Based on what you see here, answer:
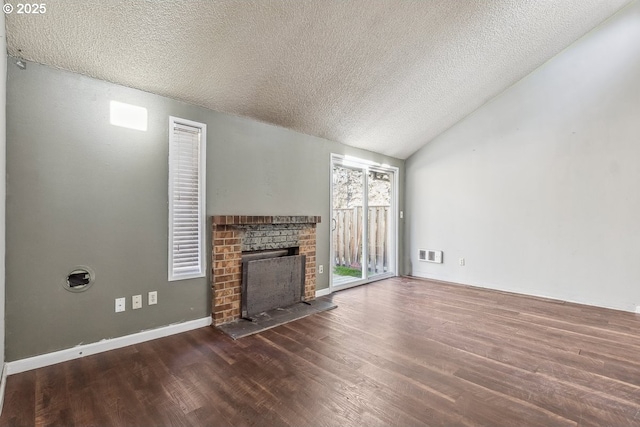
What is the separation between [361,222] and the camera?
474 cm

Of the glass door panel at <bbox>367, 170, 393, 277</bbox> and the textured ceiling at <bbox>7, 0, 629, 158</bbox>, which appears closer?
the textured ceiling at <bbox>7, 0, 629, 158</bbox>

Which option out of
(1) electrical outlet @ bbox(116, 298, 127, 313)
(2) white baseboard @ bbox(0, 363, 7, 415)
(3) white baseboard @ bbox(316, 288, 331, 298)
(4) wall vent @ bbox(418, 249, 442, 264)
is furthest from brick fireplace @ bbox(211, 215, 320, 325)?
(4) wall vent @ bbox(418, 249, 442, 264)

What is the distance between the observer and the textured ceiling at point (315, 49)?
2.01 metres

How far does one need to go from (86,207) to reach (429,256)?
4870mm

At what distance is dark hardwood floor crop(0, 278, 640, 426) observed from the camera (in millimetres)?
1580

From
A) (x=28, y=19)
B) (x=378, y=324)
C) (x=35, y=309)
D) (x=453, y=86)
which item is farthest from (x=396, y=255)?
(x=28, y=19)

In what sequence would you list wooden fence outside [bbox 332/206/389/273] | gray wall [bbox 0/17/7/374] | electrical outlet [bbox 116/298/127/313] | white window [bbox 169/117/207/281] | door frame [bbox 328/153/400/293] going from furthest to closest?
wooden fence outside [bbox 332/206/389/273]
door frame [bbox 328/153/400/293]
white window [bbox 169/117/207/281]
electrical outlet [bbox 116/298/127/313]
gray wall [bbox 0/17/7/374]

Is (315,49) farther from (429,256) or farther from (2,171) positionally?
(429,256)

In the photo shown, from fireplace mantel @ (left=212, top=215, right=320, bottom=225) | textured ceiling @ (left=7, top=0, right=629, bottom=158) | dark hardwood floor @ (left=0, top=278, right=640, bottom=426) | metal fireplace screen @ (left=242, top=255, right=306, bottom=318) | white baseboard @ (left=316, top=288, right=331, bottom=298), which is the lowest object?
dark hardwood floor @ (left=0, top=278, right=640, bottom=426)

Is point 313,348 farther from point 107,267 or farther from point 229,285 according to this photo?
point 107,267

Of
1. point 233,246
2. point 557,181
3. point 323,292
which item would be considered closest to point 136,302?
point 233,246

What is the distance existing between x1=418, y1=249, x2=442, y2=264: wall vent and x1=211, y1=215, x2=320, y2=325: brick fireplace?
281 cm

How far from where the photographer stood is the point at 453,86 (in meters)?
3.79

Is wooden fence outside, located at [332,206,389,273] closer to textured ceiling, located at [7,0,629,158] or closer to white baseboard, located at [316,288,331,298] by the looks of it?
white baseboard, located at [316,288,331,298]
